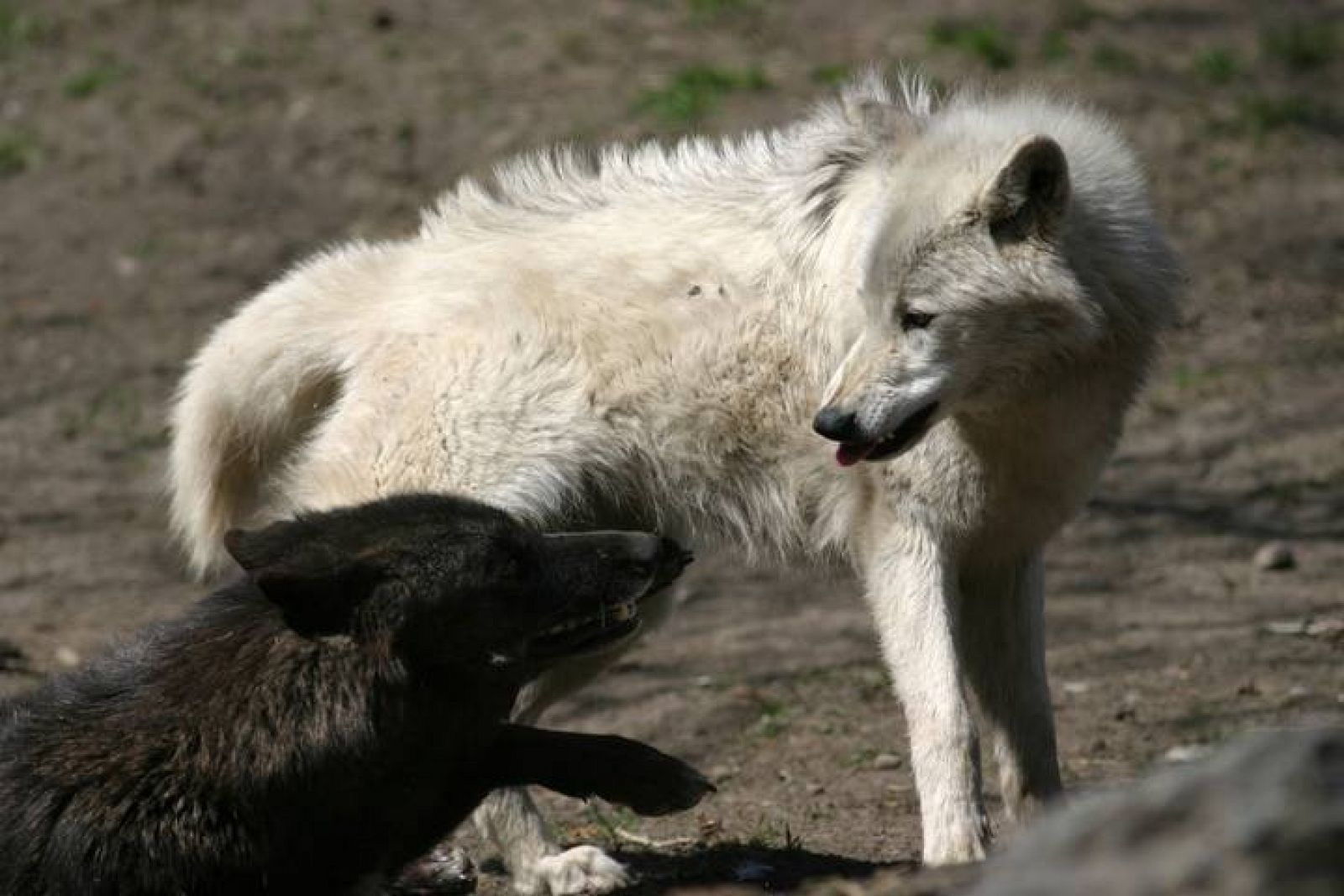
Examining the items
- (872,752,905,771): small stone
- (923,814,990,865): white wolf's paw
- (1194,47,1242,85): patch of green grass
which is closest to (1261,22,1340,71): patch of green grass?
(1194,47,1242,85): patch of green grass

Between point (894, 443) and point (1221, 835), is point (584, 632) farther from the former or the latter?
point (1221, 835)

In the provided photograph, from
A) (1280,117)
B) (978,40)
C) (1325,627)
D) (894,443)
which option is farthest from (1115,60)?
(894,443)

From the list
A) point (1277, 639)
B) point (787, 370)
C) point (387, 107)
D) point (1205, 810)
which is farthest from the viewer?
point (387, 107)

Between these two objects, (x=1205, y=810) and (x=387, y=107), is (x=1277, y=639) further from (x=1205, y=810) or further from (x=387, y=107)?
(x=387, y=107)

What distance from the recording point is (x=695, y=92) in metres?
12.1

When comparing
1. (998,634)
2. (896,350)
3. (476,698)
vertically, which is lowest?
(998,634)

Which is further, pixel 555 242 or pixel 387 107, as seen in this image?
pixel 387 107

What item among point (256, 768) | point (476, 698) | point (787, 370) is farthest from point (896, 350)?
point (256, 768)

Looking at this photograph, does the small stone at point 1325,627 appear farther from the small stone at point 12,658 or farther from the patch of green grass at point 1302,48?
the patch of green grass at point 1302,48

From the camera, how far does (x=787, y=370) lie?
609 cm

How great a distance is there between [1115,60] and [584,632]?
8.25m

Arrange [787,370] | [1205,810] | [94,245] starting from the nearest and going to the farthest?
[1205,810] → [787,370] → [94,245]

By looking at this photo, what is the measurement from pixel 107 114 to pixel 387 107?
1682 mm

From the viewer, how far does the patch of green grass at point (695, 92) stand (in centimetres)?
1189
